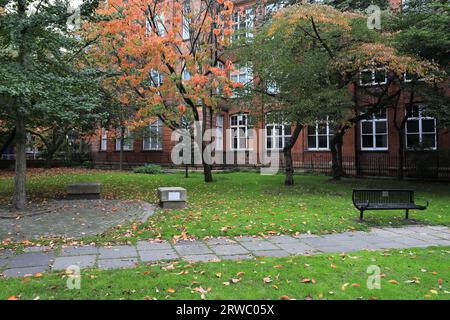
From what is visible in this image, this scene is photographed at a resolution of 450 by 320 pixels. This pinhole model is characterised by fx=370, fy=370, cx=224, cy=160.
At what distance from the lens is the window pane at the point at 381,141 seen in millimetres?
24469

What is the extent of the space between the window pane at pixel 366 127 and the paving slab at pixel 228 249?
2101cm

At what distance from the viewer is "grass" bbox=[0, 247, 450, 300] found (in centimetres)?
428

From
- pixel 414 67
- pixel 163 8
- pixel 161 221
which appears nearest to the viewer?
pixel 161 221

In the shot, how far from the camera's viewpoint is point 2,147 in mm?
26891

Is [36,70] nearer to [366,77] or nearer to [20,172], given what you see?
[20,172]

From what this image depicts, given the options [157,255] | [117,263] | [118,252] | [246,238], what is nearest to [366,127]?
[246,238]

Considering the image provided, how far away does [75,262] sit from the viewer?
18.7ft

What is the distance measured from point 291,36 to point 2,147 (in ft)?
74.1

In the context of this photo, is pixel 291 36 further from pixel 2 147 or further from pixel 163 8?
pixel 2 147

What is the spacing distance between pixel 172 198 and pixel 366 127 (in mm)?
18583

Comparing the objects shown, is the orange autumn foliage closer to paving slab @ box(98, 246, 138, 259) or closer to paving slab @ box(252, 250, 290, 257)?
paving slab @ box(98, 246, 138, 259)

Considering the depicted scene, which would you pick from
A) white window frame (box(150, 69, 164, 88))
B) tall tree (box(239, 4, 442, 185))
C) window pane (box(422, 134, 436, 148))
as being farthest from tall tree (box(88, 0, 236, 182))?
window pane (box(422, 134, 436, 148))

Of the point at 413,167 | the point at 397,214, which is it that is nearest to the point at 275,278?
the point at 397,214

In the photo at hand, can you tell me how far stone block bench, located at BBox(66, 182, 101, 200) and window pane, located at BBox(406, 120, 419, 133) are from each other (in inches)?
789
